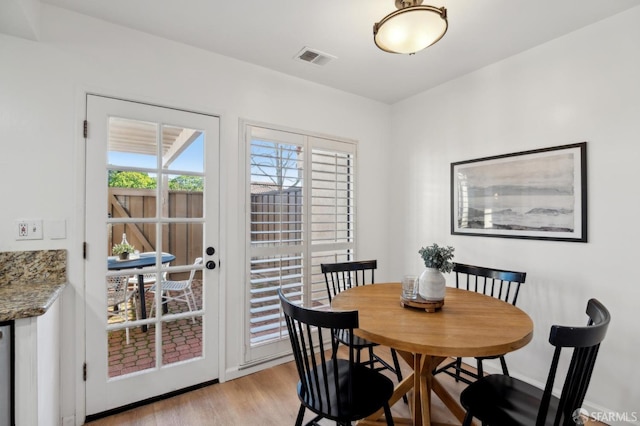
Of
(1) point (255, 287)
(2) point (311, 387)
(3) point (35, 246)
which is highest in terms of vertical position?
(3) point (35, 246)

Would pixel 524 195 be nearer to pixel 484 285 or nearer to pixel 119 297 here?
pixel 484 285

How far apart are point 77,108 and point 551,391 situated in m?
2.92

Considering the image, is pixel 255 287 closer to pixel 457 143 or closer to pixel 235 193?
pixel 235 193

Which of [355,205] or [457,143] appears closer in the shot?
[457,143]

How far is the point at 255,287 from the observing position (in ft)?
8.70

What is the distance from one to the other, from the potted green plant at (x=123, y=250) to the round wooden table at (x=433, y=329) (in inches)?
58.1

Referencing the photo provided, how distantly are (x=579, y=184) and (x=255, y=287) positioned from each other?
102 inches

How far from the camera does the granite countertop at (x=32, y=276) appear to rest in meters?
1.55

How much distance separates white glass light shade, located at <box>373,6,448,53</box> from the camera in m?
1.53

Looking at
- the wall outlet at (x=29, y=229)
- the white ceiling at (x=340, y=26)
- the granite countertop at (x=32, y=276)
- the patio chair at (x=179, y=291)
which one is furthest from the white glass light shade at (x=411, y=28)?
the wall outlet at (x=29, y=229)

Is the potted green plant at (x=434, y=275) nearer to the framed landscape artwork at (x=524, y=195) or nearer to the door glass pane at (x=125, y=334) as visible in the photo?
the framed landscape artwork at (x=524, y=195)

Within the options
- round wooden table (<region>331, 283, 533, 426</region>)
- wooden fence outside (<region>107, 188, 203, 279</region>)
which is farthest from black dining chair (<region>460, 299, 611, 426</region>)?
wooden fence outside (<region>107, 188, 203, 279</region>)

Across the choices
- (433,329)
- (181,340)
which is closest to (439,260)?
(433,329)

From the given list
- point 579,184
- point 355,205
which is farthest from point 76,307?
point 579,184
